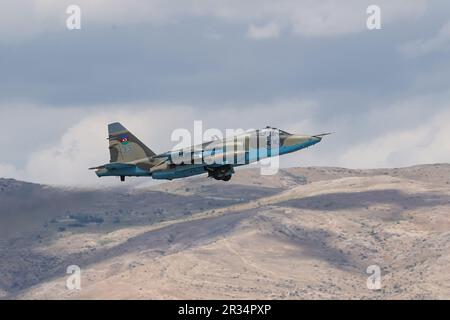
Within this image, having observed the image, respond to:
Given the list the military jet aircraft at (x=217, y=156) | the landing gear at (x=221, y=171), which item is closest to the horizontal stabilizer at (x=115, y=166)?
the military jet aircraft at (x=217, y=156)

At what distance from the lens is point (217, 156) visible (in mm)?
107000

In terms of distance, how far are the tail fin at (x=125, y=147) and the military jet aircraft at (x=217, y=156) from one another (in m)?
2.32

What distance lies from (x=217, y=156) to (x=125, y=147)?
44.9 feet

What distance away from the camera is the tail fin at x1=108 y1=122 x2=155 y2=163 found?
115m

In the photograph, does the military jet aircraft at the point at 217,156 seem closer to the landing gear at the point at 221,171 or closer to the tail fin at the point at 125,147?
the landing gear at the point at 221,171

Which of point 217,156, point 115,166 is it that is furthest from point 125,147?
point 217,156

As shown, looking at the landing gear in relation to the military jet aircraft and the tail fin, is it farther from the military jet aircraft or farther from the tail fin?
the tail fin

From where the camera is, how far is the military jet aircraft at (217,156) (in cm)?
10694

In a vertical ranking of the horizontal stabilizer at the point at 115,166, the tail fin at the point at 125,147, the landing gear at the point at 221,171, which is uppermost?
the tail fin at the point at 125,147

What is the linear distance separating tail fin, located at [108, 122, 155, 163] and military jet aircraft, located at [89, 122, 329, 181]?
2.32 meters

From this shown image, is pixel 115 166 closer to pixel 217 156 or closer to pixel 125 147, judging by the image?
pixel 125 147

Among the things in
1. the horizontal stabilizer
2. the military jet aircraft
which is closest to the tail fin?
the military jet aircraft
